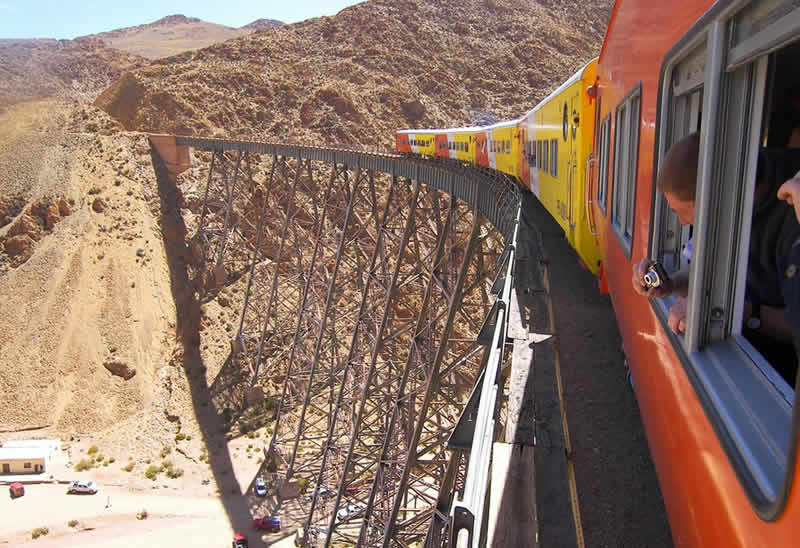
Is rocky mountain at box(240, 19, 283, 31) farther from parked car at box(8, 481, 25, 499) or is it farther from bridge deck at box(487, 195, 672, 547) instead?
bridge deck at box(487, 195, 672, 547)

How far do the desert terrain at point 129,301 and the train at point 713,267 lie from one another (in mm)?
11929

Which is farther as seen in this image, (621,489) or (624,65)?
(624,65)

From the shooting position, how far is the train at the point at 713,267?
1.08m

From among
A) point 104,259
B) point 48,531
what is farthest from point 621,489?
point 104,259

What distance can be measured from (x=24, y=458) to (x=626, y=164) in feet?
48.5

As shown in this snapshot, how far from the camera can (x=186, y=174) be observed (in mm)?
21812

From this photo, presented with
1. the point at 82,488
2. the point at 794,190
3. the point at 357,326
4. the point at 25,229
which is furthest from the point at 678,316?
the point at 25,229

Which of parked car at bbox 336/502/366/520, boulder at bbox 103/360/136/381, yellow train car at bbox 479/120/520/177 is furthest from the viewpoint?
boulder at bbox 103/360/136/381

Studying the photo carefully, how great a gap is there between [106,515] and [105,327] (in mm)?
5945

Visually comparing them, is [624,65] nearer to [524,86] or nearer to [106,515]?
[106,515]

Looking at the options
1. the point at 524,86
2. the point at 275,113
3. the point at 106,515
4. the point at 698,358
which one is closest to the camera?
the point at 698,358

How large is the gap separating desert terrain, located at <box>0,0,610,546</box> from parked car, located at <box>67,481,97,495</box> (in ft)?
0.60

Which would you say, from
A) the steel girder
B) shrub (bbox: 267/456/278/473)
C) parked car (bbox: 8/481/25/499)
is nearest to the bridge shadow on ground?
the steel girder

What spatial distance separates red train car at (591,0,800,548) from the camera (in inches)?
41.9
